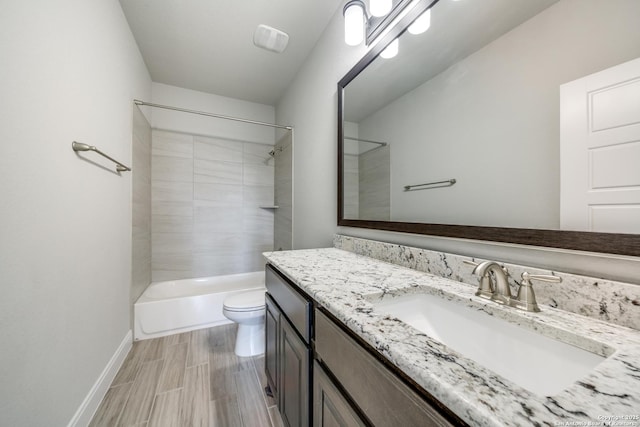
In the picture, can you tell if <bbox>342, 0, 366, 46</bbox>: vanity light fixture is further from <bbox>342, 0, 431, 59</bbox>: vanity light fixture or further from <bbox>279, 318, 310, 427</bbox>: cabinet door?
<bbox>279, 318, 310, 427</bbox>: cabinet door

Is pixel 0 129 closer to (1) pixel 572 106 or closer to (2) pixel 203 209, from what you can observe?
(1) pixel 572 106

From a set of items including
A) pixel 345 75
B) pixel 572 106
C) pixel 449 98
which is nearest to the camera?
pixel 572 106

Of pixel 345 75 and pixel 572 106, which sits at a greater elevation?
pixel 345 75

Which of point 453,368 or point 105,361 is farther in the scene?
point 105,361

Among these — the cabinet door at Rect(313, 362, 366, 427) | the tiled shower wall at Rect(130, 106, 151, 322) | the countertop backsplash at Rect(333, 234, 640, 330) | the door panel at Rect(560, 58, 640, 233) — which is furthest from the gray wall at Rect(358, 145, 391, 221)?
the tiled shower wall at Rect(130, 106, 151, 322)

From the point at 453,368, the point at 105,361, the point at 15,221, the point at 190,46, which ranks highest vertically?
the point at 190,46

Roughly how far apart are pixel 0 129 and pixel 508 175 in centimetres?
157

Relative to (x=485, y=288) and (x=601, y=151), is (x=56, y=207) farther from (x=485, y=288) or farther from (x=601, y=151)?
(x=601, y=151)

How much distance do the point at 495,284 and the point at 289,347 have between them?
2.51 ft

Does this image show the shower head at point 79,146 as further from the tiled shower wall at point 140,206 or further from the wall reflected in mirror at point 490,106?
the wall reflected in mirror at point 490,106

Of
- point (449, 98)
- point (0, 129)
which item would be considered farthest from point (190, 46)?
point (449, 98)

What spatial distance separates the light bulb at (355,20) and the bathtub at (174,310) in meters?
2.29

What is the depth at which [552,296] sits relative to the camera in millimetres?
581

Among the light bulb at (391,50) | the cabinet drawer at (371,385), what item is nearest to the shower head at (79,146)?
the cabinet drawer at (371,385)
